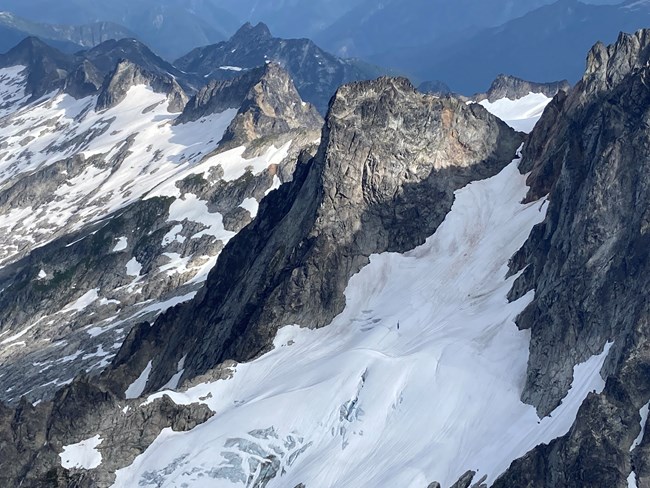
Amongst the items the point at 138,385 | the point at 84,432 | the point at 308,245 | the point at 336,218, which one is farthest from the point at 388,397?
the point at 138,385

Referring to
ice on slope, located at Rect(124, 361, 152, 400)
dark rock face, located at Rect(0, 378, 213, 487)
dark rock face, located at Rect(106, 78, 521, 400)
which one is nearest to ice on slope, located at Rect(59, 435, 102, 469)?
dark rock face, located at Rect(0, 378, 213, 487)

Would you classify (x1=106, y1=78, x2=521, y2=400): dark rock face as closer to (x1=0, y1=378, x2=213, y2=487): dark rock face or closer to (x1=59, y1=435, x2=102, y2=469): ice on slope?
(x1=0, y1=378, x2=213, y2=487): dark rock face

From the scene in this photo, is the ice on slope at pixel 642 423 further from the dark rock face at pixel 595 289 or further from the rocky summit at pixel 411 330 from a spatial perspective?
the dark rock face at pixel 595 289

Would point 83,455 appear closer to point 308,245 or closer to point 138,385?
point 138,385

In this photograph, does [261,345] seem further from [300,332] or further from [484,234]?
[484,234]

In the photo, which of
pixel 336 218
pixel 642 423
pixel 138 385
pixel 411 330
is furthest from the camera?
pixel 138 385

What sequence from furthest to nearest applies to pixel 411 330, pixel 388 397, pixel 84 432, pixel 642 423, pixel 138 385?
pixel 138 385, pixel 411 330, pixel 84 432, pixel 388 397, pixel 642 423

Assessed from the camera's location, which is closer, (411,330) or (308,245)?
(411,330)
